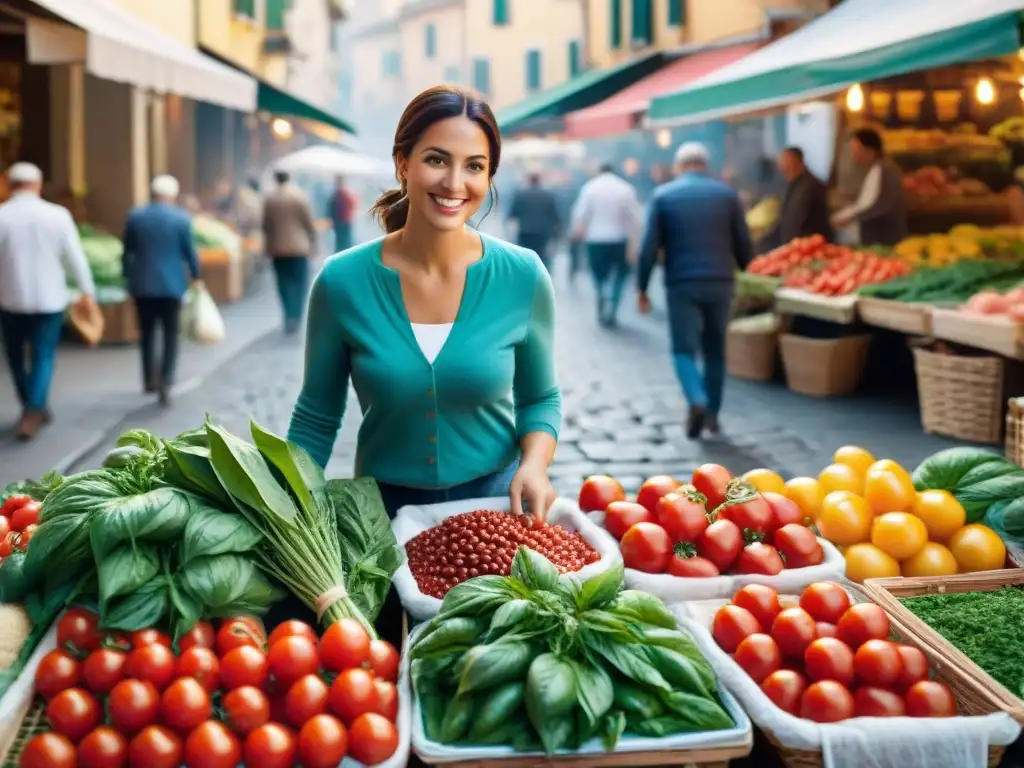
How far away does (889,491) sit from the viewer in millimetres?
4188

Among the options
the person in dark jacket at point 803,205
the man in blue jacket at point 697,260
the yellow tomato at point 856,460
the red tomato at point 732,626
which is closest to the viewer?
the red tomato at point 732,626

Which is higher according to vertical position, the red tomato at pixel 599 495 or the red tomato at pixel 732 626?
the red tomato at pixel 599 495

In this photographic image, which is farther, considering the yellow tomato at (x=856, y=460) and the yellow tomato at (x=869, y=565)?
Answer: the yellow tomato at (x=856, y=460)

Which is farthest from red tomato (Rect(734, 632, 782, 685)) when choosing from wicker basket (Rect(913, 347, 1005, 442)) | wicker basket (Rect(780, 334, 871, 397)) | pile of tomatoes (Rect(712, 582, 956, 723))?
wicker basket (Rect(780, 334, 871, 397))

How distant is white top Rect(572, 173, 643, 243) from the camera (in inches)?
704

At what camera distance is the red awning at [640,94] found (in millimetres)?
18453

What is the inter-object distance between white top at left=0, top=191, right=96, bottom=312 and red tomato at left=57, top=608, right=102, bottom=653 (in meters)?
8.02

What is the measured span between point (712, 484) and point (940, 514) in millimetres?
851

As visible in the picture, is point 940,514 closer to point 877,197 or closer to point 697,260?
point 697,260

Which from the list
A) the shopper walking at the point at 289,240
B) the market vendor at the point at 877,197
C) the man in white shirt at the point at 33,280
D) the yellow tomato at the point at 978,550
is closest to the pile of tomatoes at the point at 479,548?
the yellow tomato at the point at 978,550

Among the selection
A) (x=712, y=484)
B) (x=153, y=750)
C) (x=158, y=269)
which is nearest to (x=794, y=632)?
(x=712, y=484)

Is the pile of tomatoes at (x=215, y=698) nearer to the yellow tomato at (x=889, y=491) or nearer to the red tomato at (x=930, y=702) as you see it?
the red tomato at (x=930, y=702)

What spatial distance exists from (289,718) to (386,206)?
1.77m

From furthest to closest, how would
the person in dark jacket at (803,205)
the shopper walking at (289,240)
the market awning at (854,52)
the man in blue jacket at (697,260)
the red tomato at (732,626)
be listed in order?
the shopper walking at (289,240) < the person in dark jacket at (803,205) < the man in blue jacket at (697,260) < the market awning at (854,52) < the red tomato at (732,626)
